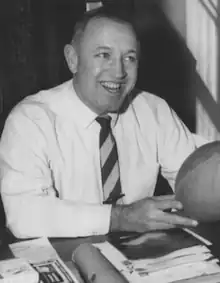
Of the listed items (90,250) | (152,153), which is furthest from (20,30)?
(90,250)

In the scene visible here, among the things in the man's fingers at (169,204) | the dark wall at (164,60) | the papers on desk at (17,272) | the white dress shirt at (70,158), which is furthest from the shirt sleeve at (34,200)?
the dark wall at (164,60)

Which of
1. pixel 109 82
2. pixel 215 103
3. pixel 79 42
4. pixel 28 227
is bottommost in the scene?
pixel 28 227

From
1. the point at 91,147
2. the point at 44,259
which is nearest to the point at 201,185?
the point at 44,259

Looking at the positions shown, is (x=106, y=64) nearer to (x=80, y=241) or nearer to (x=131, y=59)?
(x=131, y=59)

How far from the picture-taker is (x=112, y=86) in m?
1.56

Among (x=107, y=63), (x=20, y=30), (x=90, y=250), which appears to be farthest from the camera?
(x=20, y=30)

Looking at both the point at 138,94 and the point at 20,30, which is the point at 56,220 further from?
the point at 20,30

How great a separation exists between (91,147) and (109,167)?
8 cm

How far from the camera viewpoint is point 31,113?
155 cm

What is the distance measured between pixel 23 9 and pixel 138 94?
0.71m

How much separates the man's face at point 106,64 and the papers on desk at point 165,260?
1.71ft

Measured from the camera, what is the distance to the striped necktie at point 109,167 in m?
1.57

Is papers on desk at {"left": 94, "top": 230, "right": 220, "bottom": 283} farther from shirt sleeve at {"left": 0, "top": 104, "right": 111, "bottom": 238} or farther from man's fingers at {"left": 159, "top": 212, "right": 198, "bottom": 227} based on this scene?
shirt sleeve at {"left": 0, "top": 104, "right": 111, "bottom": 238}

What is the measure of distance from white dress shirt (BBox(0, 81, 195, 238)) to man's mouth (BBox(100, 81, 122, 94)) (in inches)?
3.6
